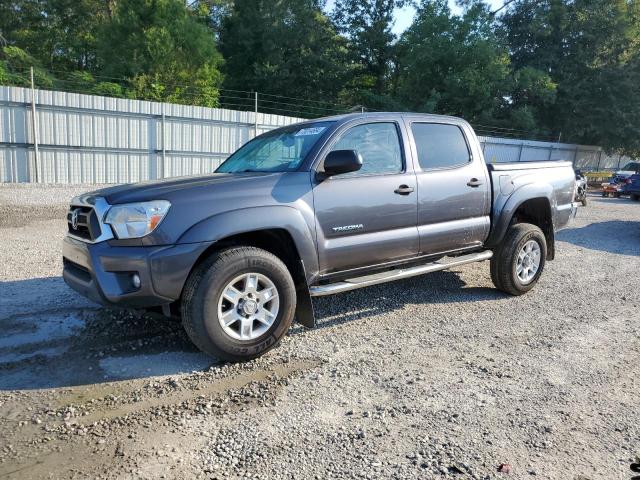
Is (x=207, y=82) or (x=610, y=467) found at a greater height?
(x=207, y=82)

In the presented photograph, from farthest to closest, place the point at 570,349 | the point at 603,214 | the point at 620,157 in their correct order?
the point at 620,157 < the point at 603,214 < the point at 570,349

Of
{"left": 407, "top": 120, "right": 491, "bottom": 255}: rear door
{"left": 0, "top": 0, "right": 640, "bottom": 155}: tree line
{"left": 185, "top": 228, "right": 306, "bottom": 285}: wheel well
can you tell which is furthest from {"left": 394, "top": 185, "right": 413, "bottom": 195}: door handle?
{"left": 0, "top": 0, "right": 640, "bottom": 155}: tree line

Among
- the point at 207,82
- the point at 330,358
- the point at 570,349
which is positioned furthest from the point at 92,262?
the point at 207,82

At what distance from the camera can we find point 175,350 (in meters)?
3.93

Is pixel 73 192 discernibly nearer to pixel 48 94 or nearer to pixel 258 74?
pixel 48 94

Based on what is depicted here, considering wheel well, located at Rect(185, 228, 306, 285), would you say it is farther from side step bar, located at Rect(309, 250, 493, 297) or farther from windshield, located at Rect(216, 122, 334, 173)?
windshield, located at Rect(216, 122, 334, 173)

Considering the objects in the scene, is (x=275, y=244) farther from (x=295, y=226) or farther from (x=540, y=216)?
(x=540, y=216)

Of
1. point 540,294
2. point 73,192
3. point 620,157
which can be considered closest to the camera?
point 540,294

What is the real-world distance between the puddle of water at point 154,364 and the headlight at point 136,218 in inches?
38.1

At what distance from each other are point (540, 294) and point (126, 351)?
456 centimetres

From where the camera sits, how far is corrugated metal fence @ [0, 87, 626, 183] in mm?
12273

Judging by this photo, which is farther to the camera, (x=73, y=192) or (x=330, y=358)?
(x=73, y=192)

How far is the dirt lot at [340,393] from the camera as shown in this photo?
2590 mm

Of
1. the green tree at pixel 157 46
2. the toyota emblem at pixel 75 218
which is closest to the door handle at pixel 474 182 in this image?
the toyota emblem at pixel 75 218
